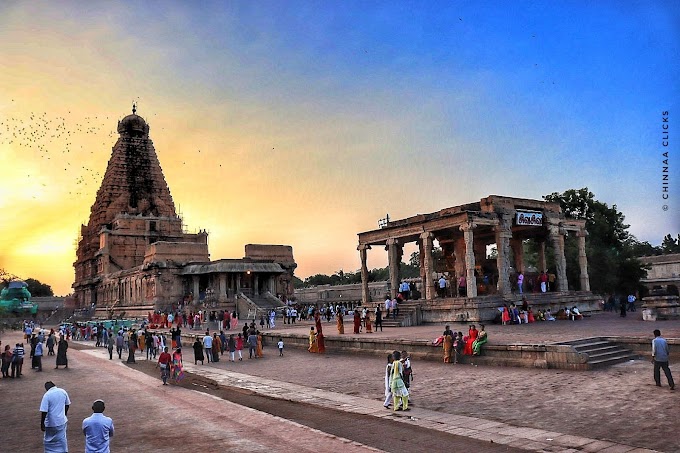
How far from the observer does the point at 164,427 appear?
1111 centimetres

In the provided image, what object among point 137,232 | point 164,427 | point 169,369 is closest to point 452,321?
point 169,369

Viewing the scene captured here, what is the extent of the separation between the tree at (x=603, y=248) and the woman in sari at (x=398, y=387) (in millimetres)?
34108

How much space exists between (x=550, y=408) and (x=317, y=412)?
203 inches

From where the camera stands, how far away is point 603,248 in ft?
157

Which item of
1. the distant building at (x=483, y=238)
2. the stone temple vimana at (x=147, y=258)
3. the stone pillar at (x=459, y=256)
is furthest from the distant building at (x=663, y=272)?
the stone temple vimana at (x=147, y=258)

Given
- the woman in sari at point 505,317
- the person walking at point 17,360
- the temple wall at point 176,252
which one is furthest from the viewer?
the temple wall at point 176,252

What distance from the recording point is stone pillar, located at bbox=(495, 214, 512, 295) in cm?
2806

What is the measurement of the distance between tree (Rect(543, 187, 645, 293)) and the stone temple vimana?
28.9 meters

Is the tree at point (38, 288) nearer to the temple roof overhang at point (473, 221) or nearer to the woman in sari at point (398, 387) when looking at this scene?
the temple roof overhang at point (473, 221)

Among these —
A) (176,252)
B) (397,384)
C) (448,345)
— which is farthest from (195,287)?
(397,384)

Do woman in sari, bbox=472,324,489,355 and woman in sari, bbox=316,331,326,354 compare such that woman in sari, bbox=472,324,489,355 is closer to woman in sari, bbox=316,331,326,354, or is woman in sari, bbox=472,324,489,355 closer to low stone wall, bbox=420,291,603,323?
woman in sari, bbox=316,331,326,354

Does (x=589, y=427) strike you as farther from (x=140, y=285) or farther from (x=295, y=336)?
(x=140, y=285)

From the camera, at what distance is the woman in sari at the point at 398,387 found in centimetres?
1146

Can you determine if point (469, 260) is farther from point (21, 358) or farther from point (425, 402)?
point (21, 358)
